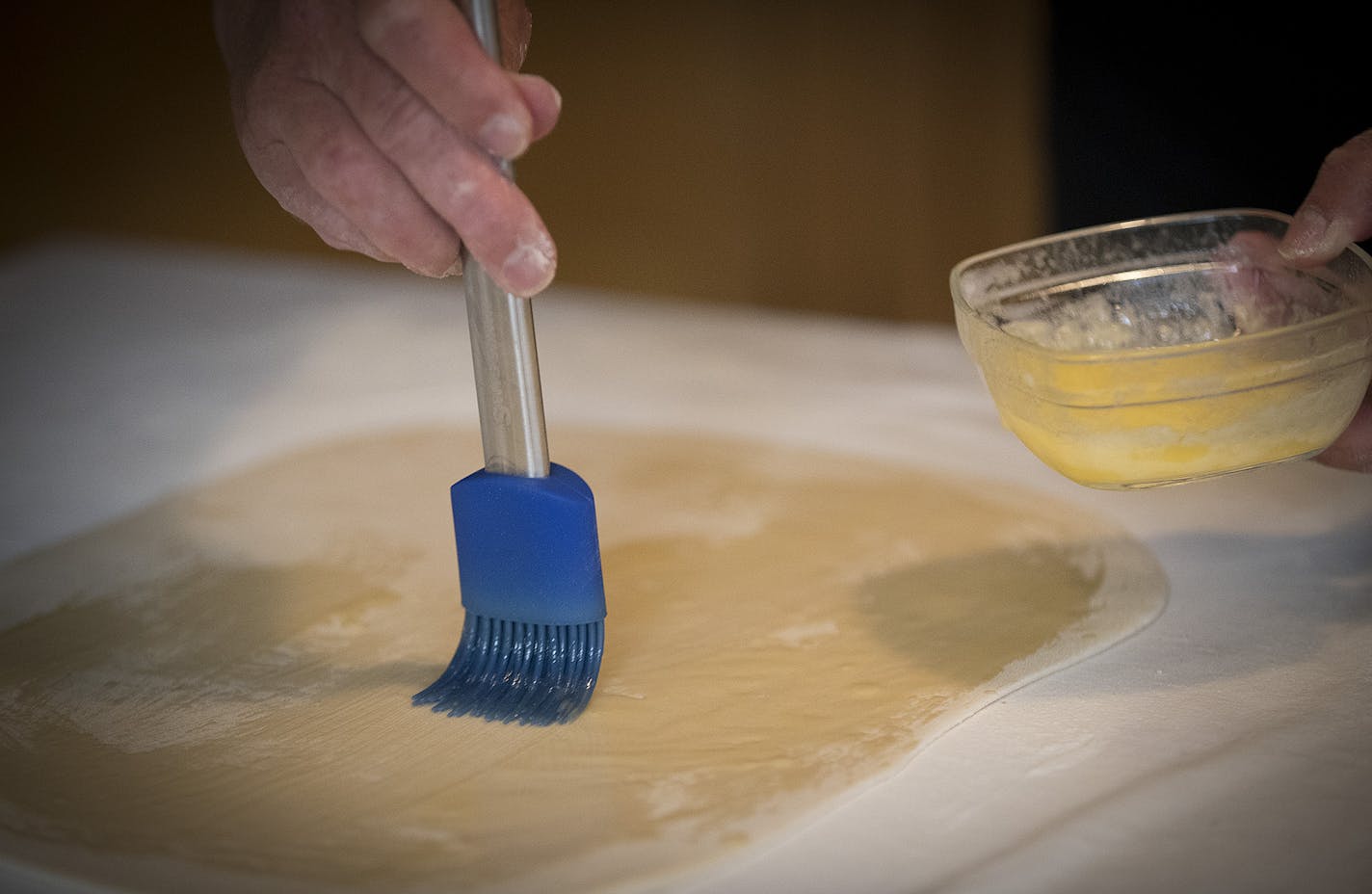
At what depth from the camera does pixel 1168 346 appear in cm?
79

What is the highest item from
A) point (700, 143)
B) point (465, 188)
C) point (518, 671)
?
point (700, 143)

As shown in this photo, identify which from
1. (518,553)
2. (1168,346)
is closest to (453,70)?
(518,553)

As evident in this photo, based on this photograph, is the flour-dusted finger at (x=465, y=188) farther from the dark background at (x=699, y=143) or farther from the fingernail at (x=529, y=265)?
the dark background at (x=699, y=143)

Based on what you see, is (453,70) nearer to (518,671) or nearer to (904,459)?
(518,671)

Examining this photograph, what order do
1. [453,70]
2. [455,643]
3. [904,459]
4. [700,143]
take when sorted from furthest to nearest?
1. [700,143]
2. [904,459]
3. [455,643]
4. [453,70]

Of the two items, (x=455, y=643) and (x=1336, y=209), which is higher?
(x=1336, y=209)

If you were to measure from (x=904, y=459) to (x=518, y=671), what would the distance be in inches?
18.2

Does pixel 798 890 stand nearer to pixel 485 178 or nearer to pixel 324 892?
pixel 324 892

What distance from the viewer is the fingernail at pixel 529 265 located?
0.78 meters

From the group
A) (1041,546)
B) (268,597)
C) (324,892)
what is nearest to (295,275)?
(268,597)

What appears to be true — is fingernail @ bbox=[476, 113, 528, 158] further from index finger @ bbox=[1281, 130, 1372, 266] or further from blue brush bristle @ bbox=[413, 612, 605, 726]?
index finger @ bbox=[1281, 130, 1372, 266]

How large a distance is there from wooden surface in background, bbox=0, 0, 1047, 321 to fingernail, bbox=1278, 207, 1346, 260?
4.89 ft

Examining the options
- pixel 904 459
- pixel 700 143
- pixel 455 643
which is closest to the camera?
pixel 455 643

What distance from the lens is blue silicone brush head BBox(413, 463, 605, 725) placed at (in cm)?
82
